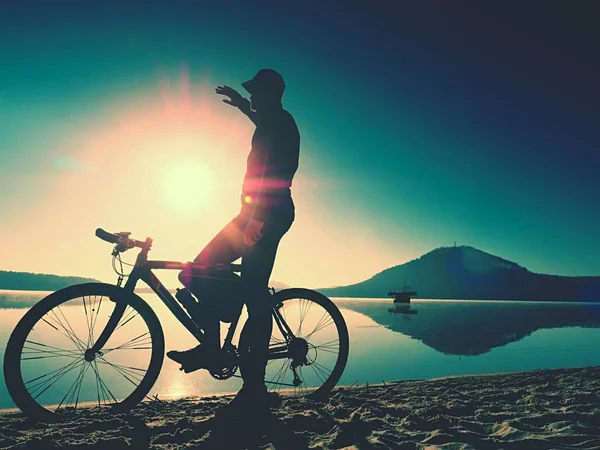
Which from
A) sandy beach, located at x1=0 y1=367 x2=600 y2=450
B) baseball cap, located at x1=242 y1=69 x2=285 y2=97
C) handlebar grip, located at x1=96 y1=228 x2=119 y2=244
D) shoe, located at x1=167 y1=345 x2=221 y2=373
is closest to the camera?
sandy beach, located at x1=0 y1=367 x2=600 y2=450

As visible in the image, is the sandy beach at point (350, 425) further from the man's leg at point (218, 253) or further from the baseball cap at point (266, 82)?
the baseball cap at point (266, 82)

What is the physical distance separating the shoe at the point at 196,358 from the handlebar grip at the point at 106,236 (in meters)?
1.30

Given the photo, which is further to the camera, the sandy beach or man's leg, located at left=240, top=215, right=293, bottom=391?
man's leg, located at left=240, top=215, right=293, bottom=391

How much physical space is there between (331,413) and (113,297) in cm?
256

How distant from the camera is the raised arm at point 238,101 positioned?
184 inches

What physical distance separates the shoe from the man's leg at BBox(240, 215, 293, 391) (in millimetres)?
314

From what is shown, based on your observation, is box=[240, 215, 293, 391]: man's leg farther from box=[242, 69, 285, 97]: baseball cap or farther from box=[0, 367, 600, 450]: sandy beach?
box=[242, 69, 285, 97]: baseball cap

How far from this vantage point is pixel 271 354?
172 inches

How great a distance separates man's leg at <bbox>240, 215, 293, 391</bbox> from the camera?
3.96 m

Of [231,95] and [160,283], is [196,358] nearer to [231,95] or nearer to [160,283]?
[160,283]

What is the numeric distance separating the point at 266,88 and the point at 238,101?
612 millimetres

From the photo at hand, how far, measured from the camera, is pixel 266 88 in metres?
4.29

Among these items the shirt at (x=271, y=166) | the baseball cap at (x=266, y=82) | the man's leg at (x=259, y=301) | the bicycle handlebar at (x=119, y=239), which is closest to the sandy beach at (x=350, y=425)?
the man's leg at (x=259, y=301)

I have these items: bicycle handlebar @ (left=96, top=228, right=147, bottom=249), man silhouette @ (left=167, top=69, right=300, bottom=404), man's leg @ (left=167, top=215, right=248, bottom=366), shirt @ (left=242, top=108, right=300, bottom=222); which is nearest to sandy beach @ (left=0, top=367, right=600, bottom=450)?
man silhouette @ (left=167, top=69, right=300, bottom=404)
